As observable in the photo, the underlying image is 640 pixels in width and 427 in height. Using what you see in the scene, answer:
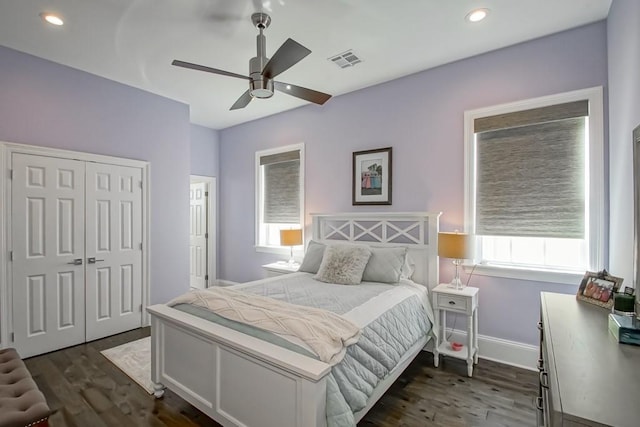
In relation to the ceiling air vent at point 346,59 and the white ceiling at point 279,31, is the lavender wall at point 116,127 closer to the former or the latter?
the white ceiling at point 279,31

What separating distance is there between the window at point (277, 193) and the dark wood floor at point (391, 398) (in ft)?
8.69

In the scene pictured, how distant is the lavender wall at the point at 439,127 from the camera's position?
2805 millimetres

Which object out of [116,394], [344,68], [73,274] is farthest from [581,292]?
[73,274]

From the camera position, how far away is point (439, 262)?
3.41 m

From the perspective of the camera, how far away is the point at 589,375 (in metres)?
1.03

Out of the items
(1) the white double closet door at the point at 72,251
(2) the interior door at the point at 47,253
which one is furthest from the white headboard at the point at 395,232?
(2) the interior door at the point at 47,253

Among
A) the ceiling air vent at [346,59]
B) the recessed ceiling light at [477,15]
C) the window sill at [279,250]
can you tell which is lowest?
the window sill at [279,250]

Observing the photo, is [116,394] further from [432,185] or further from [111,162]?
[432,185]

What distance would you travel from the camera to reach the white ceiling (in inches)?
96.3

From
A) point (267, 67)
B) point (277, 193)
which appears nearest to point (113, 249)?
point (277, 193)

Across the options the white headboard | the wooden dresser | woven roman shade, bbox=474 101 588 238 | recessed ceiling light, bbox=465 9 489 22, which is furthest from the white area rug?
recessed ceiling light, bbox=465 9 489 22

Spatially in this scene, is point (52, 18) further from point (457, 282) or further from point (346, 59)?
point (457, 282)

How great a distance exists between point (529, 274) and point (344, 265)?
68.5 inches

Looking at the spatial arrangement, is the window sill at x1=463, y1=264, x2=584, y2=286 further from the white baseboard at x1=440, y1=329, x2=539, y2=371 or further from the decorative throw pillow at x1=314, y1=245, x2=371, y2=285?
the decorative throw pillow at x1=314, y1=245, x2=371, y2=285
